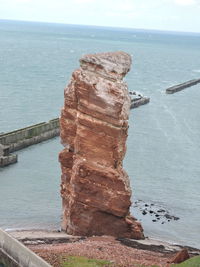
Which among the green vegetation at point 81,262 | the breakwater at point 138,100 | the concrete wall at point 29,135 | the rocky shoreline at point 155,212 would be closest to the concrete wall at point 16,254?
the green vegetation at point 81,262

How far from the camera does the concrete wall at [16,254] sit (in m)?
31.2

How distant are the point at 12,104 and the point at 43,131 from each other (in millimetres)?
25110

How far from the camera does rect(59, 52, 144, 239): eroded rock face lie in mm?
37875

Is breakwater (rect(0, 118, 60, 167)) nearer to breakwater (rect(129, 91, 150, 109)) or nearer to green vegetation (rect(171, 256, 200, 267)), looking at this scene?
breakwater (rect(129, 91, 150, 109))

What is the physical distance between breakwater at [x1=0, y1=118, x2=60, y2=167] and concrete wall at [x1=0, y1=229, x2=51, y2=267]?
3194 cm

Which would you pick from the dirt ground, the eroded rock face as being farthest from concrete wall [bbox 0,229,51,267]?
the eroded rock face

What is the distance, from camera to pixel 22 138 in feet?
251

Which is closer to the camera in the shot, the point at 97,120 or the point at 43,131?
the point at 97,120

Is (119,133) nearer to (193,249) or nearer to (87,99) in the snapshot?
(87,99)

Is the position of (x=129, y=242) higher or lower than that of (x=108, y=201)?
lower

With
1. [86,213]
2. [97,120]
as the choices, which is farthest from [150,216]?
[97,120]

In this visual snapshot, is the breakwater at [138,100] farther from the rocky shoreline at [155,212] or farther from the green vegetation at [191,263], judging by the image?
the green vegetation at [191,263]

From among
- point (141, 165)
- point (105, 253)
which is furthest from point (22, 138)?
point (105, 253)

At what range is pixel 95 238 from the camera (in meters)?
39.7
